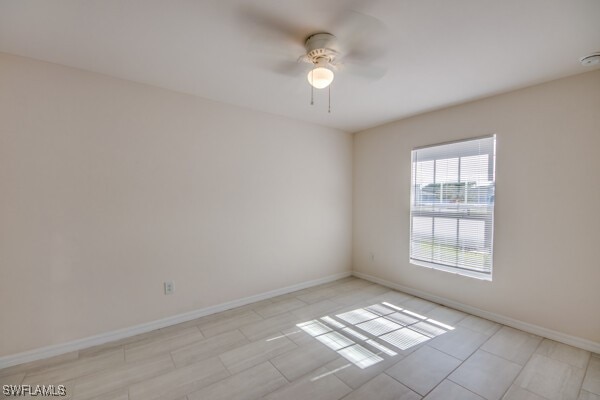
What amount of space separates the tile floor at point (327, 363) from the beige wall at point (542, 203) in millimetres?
318

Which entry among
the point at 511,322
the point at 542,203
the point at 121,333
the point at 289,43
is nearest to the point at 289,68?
the point at 289,43

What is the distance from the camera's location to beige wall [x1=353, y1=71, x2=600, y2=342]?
2318 mm

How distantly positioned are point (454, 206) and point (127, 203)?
3.68 metres

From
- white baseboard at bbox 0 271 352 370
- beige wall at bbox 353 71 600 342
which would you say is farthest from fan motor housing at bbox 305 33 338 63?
white baseboard at bbox 0 271 352 370

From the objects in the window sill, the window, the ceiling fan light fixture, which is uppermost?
the ceiling fan light fixture

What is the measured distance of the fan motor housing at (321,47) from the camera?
1.83 meters

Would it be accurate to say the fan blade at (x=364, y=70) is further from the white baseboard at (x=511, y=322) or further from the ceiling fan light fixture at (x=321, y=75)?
the white baseboard at (x=511, y=322)

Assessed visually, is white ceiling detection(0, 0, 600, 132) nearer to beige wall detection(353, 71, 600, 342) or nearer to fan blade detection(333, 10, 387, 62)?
fan blade detection(333, 10, 387, 62)

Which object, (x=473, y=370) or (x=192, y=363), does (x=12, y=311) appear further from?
(x=473, y=370)

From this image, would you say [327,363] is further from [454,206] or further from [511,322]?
[454,206]

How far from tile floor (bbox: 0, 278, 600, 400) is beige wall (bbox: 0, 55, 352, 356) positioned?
0.40 metres

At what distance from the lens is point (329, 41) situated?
1865 mm

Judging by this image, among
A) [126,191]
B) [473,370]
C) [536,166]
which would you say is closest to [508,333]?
[473,370]

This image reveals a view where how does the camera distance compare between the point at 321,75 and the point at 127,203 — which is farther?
the point at 127,203
